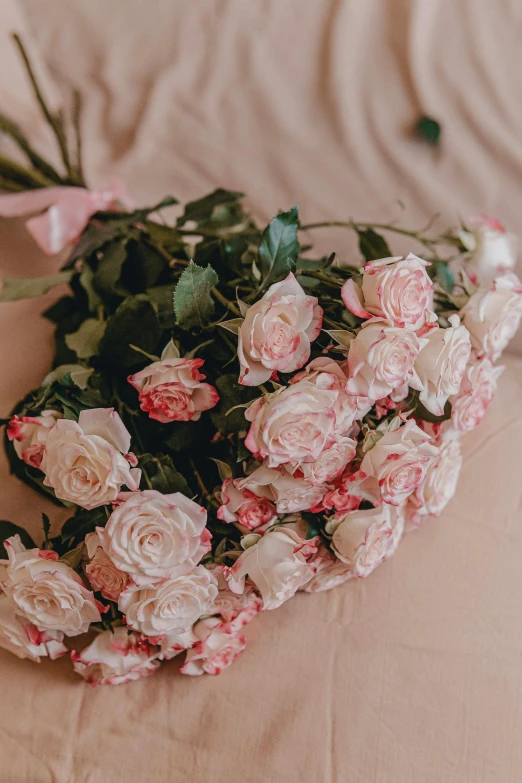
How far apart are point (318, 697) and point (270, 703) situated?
0.04 m

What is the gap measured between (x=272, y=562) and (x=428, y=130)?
613mm

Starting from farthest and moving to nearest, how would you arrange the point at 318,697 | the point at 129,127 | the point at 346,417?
the point at 129,127
the point at 318,697
the point at 346,417

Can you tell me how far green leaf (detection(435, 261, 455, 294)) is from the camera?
64cm

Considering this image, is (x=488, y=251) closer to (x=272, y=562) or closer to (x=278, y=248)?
(x=278, y=248)

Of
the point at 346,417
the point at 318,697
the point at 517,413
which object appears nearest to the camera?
the point at 346,417

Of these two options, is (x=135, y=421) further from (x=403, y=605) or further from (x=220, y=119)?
(x=220, y=119)

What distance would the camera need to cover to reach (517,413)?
0.70 metres

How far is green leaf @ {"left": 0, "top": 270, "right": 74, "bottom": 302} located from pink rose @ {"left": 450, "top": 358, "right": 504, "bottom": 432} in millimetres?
385

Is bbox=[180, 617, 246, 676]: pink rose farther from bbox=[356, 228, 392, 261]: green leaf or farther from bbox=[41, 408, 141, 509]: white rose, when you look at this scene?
bbox=[356, 228, 392, 261]: green leaf

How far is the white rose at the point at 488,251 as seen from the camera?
0.62 meters

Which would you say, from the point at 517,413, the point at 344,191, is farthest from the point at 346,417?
the point at 344,191

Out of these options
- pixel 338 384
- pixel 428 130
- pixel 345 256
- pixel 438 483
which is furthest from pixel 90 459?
pixel 428 130

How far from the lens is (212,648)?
0.52 m

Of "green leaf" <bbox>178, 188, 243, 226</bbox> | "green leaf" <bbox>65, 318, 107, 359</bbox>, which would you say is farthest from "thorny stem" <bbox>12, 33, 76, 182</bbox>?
"green leaf" <bbox>65, 318, 107, 359</bbox>
